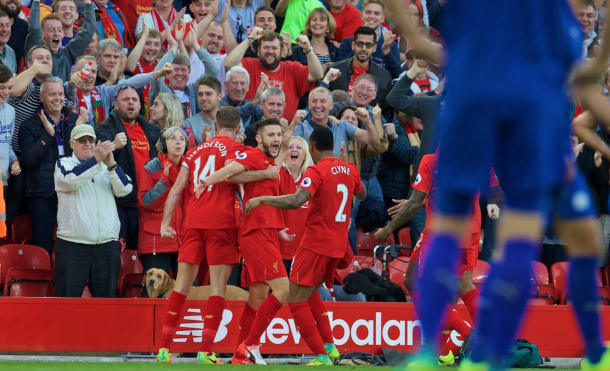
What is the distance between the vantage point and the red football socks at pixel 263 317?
9.99 meters

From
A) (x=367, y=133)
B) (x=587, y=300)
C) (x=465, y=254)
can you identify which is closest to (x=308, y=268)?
(x=465, y=254)

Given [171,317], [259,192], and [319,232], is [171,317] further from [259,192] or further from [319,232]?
[319,232]

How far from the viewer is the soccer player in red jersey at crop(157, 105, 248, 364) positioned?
33.1 feet

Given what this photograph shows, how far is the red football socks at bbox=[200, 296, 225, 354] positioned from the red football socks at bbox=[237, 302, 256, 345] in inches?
14.4

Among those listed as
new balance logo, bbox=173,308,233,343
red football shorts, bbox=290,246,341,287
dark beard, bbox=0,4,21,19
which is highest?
dark beard, bbox=0,4,21,19

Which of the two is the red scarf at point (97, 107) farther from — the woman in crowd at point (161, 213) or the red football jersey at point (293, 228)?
the red football jersey at point (293, 228)

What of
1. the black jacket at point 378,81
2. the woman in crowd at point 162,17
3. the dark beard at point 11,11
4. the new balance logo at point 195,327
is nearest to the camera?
the new balance logo at point 195,327

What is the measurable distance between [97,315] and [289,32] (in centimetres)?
726

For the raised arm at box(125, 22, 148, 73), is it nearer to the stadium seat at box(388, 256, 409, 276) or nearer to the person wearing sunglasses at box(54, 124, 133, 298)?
the person wearing sunglasses at box(54, 124, 133, 298)

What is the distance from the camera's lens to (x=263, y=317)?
998 cm

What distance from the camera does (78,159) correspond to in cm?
1113

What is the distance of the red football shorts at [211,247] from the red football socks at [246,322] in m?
0.63

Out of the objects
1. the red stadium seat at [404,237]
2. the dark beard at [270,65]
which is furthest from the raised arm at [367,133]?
the dark beard at [270,65]

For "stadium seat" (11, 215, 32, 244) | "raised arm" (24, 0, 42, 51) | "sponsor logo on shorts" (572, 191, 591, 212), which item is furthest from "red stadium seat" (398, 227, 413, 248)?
"sponsor logo on shorts" (572, 191, 591, 212)
